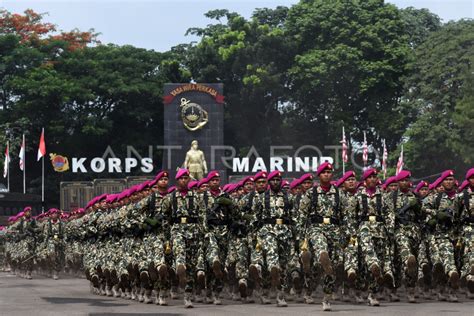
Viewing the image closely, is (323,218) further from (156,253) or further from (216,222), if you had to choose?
(156,253)

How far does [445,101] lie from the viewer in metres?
67.9

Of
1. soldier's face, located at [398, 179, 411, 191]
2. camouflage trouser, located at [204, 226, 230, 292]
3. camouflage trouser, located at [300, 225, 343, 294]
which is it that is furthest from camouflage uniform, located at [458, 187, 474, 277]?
camouflage trouser, located at [204, 226, 230, 292]

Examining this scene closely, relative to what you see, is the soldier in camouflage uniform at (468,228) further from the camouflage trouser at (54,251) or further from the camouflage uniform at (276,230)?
the camouflage trouser at (54,251)

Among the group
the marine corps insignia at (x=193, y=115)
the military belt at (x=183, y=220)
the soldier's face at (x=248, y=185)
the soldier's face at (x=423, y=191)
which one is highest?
the marine corps insignia at (x=193, y=115)

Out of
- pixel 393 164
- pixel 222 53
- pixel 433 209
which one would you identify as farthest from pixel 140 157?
pixel 433 209

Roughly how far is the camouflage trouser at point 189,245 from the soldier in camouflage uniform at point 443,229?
3.81 meters

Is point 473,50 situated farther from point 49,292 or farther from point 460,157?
point 49,292

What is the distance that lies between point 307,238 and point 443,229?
106 inches

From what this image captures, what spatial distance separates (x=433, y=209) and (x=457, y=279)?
4.54 feet

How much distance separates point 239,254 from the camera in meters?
20.7

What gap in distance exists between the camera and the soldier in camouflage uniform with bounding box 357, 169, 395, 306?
1922cm

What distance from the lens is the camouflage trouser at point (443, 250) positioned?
20.1 meters

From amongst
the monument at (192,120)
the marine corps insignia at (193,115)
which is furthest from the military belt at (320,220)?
the marine corps insignia at (193,115)

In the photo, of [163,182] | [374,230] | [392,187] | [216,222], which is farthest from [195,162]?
[374,230]
